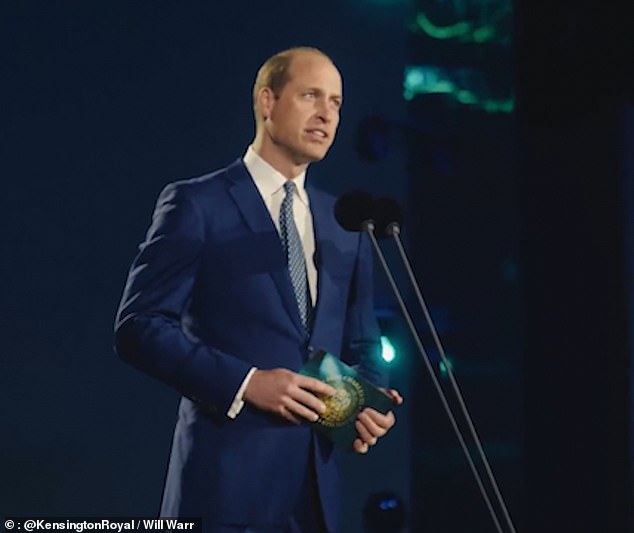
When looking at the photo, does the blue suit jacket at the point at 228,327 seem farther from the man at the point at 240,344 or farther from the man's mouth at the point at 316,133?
the man's mouth at the point at 316,133

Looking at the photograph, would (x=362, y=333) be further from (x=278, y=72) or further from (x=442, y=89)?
(x=442, y=89)

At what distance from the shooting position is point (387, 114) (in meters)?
3.35

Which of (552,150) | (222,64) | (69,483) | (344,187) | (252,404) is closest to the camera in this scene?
(252,404)

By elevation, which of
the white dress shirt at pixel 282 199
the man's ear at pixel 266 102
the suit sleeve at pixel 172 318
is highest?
the man's ear at pixel 266 102

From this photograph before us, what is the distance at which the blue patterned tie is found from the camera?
2268 millimetres

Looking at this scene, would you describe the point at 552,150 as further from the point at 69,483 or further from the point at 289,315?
the point at 69,483

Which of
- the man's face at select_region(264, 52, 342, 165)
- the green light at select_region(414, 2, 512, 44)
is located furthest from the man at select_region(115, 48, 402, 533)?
the green light at select_region(414, 2, 512, 44)

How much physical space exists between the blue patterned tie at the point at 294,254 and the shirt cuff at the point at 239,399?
203mm

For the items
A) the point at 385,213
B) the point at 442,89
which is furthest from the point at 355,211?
the point at 442,89

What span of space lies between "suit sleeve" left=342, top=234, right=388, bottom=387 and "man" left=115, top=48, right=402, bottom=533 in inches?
1.7

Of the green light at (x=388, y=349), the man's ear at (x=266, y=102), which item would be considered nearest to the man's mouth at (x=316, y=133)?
the man's ear at (x=266, y=102)

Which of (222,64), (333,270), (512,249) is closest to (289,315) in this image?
(333,270)

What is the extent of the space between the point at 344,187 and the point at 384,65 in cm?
45

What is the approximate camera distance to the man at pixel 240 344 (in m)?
2.11
